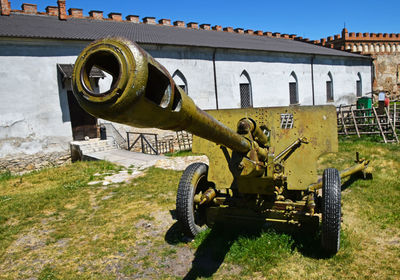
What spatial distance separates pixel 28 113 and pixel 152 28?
34.2ft

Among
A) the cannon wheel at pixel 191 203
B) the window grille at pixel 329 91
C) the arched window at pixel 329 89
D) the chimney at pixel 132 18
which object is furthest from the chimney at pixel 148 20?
the cannon wheel at pixel 191 203

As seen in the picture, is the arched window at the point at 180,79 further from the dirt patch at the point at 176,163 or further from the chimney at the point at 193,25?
the chimney at the point at 193,25

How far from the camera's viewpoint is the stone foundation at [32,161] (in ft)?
41.1

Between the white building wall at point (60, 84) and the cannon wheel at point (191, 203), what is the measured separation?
10558 mm

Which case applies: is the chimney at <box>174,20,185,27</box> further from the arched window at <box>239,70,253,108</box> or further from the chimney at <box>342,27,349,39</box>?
the chimney at <box>342,27,349,39</box>

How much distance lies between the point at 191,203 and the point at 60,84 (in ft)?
36.9

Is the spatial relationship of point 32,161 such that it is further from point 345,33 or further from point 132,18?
point 345,33

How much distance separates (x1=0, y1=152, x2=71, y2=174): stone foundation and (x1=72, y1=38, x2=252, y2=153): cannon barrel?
12921 millimetres

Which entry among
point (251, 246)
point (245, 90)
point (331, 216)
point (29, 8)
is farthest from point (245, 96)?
point (331, 216)

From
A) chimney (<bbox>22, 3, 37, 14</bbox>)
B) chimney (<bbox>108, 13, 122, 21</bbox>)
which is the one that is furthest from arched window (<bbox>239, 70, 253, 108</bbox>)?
chimney (<bbox>22, 3, 37, 14</bbox>)

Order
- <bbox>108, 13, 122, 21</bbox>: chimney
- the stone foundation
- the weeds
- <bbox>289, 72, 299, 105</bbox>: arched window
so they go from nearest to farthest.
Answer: the weeds → the stone foundation → <bbox>108, 13, 122, 21</bbox>: chimney → <bbox>289, 72, 299, 105</bbox>: arched window

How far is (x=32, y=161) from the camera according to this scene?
13.0 metres

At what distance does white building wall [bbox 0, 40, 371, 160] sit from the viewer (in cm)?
1255

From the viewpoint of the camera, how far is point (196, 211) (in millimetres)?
4953
